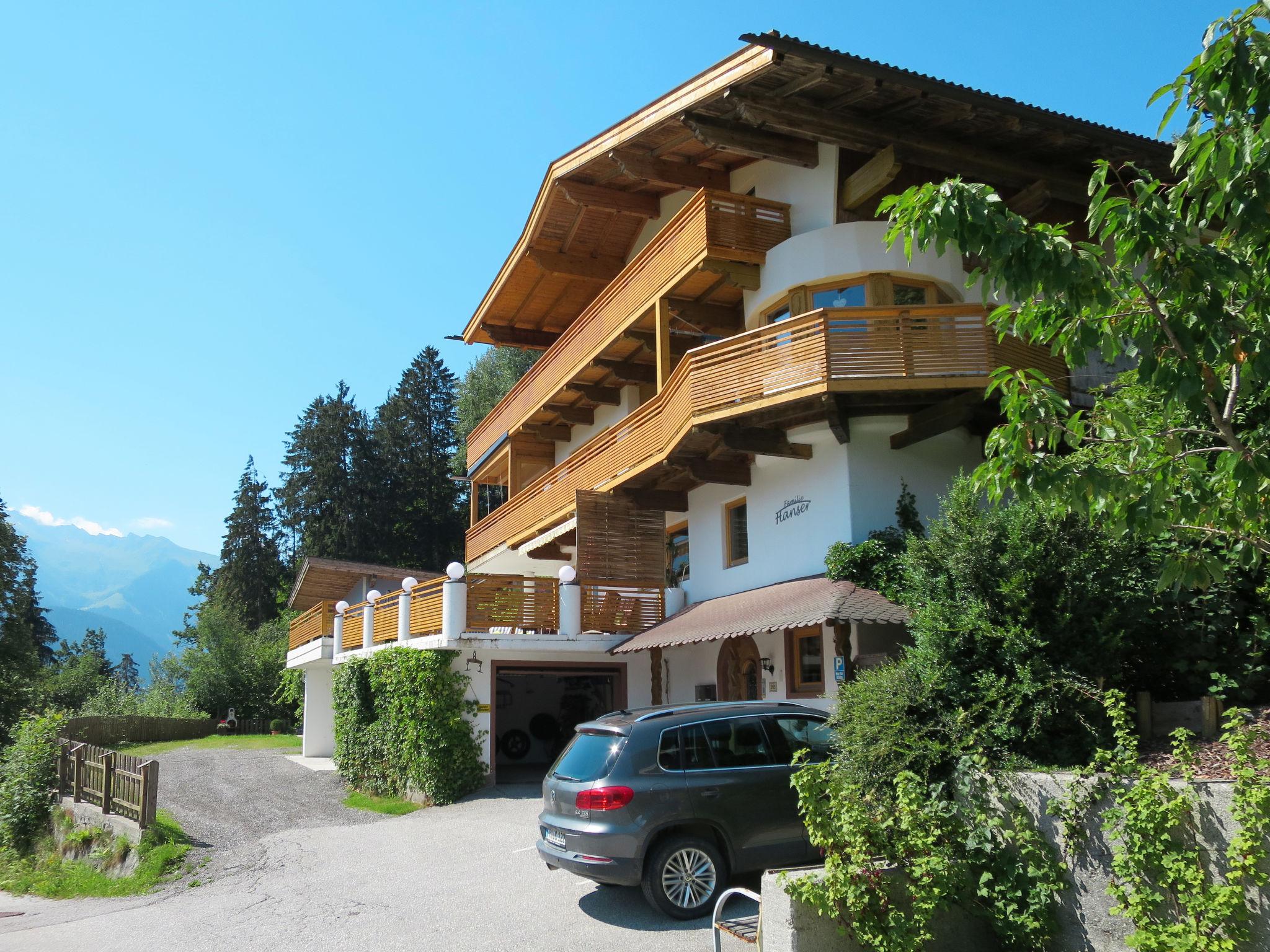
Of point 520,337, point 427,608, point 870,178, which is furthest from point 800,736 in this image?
point 520,337

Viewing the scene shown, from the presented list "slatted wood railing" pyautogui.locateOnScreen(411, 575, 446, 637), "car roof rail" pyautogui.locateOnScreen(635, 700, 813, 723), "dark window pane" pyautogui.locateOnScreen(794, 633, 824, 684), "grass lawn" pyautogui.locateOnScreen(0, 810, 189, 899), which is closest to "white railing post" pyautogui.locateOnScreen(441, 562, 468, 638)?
"slatted wood railing" pyautogui.locateOnScreen(411, 575, 446, 637)

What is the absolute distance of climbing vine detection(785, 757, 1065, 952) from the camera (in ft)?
21.8

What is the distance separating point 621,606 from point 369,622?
729cm

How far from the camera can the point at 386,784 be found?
65.6ft

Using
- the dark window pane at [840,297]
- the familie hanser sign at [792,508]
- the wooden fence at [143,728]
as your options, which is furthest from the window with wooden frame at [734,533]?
the wooden fence at [143,728]

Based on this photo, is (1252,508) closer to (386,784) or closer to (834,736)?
(834,736)

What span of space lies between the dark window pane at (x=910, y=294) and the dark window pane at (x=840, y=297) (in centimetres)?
62

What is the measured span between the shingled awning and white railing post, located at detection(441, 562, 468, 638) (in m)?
2.83

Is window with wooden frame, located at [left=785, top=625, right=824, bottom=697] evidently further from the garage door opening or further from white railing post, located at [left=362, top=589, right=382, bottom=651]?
white railing post, located at [left=362, top=589, right=382, bottom=651]

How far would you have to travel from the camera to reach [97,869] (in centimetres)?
1658

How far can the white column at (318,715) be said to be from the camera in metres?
30.8

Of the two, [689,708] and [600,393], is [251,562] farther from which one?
[689,708]

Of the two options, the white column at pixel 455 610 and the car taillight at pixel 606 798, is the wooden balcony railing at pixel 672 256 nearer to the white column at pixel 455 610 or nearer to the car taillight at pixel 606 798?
the white column at pixel 455 610

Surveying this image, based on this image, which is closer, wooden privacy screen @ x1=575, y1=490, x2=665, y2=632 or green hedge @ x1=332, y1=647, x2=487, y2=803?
green hedge @ x1=332, y1=647, x2=487, y2=803
